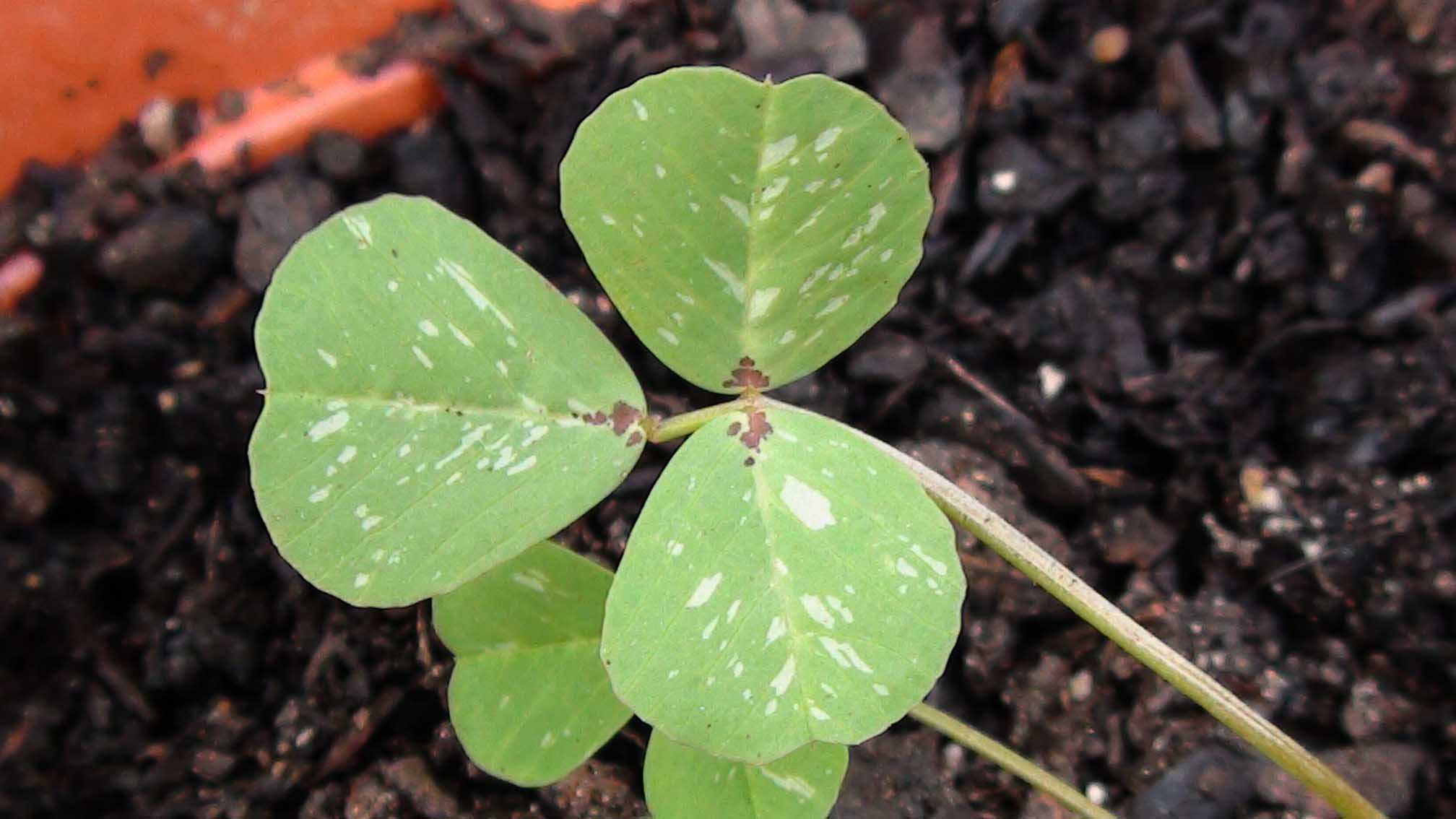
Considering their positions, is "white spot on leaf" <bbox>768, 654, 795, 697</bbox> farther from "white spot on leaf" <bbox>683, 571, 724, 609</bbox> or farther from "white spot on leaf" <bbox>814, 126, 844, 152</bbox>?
"white spot on leaf" <bbox>814, 126, 844, 152</bbox>

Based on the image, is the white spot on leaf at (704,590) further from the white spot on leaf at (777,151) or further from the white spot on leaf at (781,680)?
the white spot on leaf at (777,151)

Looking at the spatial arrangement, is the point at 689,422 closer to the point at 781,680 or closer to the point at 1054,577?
the point at 781,680

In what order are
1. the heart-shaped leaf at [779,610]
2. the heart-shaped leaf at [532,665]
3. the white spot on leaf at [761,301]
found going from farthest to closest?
the heart-shaped leaf at [532,665]
the white spot on leaf at [761,301]
the heart-shaped leaf at [779,610]

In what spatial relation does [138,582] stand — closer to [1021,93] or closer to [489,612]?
[489,612]

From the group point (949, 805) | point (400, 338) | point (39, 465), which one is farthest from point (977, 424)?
point (39, 465)

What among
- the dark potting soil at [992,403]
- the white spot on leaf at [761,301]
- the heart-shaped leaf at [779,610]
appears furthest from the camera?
the dark potting soil at [992,403]

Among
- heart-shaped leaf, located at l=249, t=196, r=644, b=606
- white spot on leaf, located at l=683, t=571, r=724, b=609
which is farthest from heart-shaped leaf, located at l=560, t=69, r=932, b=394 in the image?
white spot on leaf, located at l=683, t=571, r=724, b=609

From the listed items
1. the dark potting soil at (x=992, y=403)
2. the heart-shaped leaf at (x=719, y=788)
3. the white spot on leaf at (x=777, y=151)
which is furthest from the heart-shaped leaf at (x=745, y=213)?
the dark potting soil at (x=992, y=403)
